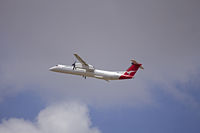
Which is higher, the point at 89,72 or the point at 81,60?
the point at 81,60

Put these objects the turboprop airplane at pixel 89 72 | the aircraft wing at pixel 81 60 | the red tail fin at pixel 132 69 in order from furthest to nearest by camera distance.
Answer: the red tail fin at pixel 132 69
the turboprop airplane at pixel 89 72
the aircraft wing at pixel 81 60

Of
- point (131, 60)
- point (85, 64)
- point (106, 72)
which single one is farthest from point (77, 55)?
point (131, 60)

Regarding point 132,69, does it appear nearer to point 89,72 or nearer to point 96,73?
point 96,73

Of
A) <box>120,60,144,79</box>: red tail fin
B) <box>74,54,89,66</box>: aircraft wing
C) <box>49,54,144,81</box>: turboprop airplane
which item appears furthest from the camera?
<box>120,60,144,79</box>: red tail fin

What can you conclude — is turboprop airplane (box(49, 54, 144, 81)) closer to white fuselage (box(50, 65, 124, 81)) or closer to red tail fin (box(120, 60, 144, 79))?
white fuselage (box(50, 65, 124, 81))

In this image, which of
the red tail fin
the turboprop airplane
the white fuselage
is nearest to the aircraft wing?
the turboprop airplane

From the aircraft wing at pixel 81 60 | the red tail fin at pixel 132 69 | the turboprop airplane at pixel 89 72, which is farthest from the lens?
the red tail fin at pixel 132 69

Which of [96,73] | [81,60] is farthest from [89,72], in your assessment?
[81,60]

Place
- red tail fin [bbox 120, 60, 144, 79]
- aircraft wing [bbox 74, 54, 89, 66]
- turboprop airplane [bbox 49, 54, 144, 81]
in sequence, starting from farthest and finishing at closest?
red tail fin [bbox 120, 60, 144, 79], turboprop airplane [bbox 49, 54, 144, 81], aircraft wing [bbox 74, 54, 89, 66]

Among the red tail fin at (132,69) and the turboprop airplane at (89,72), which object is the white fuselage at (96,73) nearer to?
the turboprop airplane at (89,72)

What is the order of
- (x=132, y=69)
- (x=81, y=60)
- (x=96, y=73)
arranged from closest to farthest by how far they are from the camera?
(x=81, y=60), (x=96, y=73), (x=132, y=69)

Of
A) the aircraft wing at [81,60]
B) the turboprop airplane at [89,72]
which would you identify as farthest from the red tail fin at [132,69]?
the aircraft wing at [81,60]

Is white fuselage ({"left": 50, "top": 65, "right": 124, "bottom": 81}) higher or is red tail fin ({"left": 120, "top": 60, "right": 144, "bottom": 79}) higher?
red tail fin ({"left": 120, "top": 60, "right": 144, "bottom": 79})

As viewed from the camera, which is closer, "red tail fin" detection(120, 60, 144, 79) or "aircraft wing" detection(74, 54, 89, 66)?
"aircraft wing" detection(74, 54, 89, 66)
